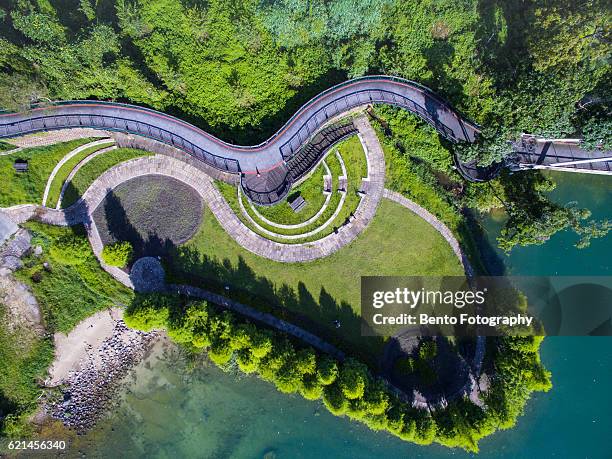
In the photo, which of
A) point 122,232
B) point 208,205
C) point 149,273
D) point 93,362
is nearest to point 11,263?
point 122,232

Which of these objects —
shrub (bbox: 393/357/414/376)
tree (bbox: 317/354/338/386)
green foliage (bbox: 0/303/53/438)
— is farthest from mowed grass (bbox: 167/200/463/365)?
green foliage (bbox: 0/303/53/438)

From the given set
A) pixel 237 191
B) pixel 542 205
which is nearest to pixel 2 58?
pixel 237 191

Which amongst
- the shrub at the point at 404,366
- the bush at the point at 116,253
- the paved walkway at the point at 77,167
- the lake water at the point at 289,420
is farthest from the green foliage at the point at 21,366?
the shrub at the point at 404,366

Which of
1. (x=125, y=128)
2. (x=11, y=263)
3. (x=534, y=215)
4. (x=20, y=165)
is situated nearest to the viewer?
(x=534, y=215)

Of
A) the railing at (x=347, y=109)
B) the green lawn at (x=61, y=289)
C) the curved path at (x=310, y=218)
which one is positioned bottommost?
the green lawn at (x=61, y=289)

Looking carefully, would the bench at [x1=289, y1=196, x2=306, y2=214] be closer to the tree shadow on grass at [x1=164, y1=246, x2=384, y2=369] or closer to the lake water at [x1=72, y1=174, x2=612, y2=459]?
the tree shadow on grass at [x1=164, y1=246, x2=384, y2=369]

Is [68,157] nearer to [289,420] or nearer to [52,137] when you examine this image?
Result: [52,137]

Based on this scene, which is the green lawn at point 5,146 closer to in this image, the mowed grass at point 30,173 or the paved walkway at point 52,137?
the paved walkway at point 52,137
